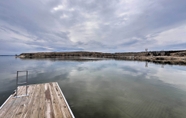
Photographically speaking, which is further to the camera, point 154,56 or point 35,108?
point 154,56

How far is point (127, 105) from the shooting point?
594cm

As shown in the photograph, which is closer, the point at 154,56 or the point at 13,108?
the point at 13,108

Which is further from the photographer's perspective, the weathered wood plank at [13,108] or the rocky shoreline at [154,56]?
the rocky shoreline at [154,56]

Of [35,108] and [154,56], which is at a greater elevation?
[154,56]

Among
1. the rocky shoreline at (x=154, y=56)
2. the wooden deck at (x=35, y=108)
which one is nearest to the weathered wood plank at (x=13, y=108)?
the wooden deck at (x=35, y=108)

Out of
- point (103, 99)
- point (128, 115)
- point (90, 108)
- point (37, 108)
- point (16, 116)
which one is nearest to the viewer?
point (16, 116)

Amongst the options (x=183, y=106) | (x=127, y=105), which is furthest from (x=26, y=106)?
(x=183, y=106)

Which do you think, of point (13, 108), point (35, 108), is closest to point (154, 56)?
point (35, 108)

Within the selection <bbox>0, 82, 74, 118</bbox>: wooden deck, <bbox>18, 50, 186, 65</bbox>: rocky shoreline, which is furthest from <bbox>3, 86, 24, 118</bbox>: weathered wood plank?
<bbox>18, 50, 186, 65</bbox>: rocky shoreline

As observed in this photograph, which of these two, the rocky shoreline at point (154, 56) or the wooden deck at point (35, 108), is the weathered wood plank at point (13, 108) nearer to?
the wooden deck at point (35, 108)

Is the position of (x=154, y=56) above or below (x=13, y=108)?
above

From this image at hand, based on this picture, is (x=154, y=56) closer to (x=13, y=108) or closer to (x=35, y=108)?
(x=35, y=108)

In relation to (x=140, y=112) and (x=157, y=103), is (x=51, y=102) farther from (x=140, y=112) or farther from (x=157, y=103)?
(x=157, y=103)

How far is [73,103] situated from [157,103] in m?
5.47
